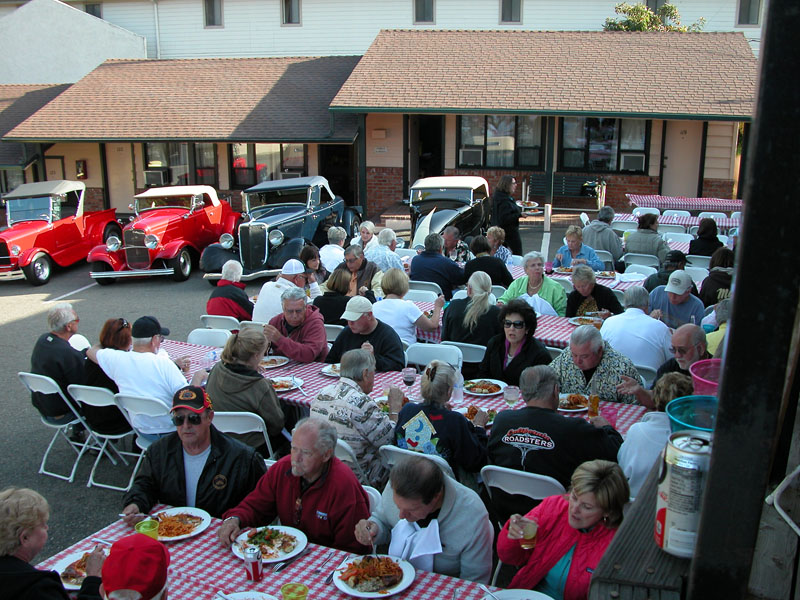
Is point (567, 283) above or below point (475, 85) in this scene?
below

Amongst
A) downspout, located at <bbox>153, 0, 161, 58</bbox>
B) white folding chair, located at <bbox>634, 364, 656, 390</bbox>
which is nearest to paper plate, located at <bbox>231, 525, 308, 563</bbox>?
white folding chair, located at <bbox>634, 364, 656, 390</bbox>

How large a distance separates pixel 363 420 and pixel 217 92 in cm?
1956

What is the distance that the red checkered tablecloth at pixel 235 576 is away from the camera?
3.37m

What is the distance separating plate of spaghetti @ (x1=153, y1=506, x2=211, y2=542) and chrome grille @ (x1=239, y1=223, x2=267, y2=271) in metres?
10.1

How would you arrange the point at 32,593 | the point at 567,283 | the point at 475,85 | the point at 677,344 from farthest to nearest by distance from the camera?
the point at 475,85 < the point at 567,283 < the point at 677,344 < the point at 32,593

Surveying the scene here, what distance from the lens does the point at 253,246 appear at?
14.0 metres

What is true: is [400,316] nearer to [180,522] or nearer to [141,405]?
[141,405]

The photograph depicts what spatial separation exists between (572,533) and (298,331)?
4019 mm

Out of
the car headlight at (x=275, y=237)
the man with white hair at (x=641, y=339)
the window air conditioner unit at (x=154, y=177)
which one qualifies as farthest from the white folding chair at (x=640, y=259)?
the window air conditioner unit at (x=154, y=177)

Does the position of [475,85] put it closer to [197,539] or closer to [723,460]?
[197,539]

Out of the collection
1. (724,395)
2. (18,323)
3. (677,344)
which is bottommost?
(18,323)

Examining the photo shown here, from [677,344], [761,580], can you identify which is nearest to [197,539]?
[761,580]

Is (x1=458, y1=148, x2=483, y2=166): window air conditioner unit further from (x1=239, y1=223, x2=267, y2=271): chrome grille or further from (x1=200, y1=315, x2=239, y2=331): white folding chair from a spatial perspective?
(x1=200, y1=315, x2=239, y2=331): white folding chair

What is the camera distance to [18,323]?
11953 mm
